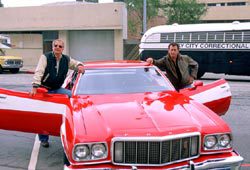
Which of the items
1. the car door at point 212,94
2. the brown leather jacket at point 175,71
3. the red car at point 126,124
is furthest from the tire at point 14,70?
the car door at point 212,94

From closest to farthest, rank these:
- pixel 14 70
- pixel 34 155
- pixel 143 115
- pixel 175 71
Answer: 1. pixel 143 115
2. pixel 34 155
3. pixel 175 71
4. pixel 14 70

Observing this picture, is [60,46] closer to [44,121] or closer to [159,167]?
[44,121]

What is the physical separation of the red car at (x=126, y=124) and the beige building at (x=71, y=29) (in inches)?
→ 998

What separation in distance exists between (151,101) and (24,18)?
98.1ft

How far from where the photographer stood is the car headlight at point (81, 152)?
12.9 ft

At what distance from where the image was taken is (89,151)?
3949mm

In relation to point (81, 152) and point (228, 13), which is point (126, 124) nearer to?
point (81, 152)

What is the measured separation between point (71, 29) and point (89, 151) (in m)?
28.8

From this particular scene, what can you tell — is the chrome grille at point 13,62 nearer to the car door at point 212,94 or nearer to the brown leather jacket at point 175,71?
the brown leather jacket at point 175,71

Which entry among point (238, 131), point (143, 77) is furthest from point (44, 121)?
point (238, 131)

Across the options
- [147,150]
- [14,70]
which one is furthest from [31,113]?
[14,70]

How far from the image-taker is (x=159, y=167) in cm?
389

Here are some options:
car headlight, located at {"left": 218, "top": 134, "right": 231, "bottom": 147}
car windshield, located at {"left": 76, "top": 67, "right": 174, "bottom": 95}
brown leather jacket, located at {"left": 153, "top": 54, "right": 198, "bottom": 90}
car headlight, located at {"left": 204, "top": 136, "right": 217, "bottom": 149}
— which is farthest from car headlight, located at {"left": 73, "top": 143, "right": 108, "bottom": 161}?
brown leather jacket, located at {"left": 153, "top": 54, "right": 198, "bottom": 90}

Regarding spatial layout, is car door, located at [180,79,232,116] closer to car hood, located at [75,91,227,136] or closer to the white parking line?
car hood, located at [75,91,227,136]
